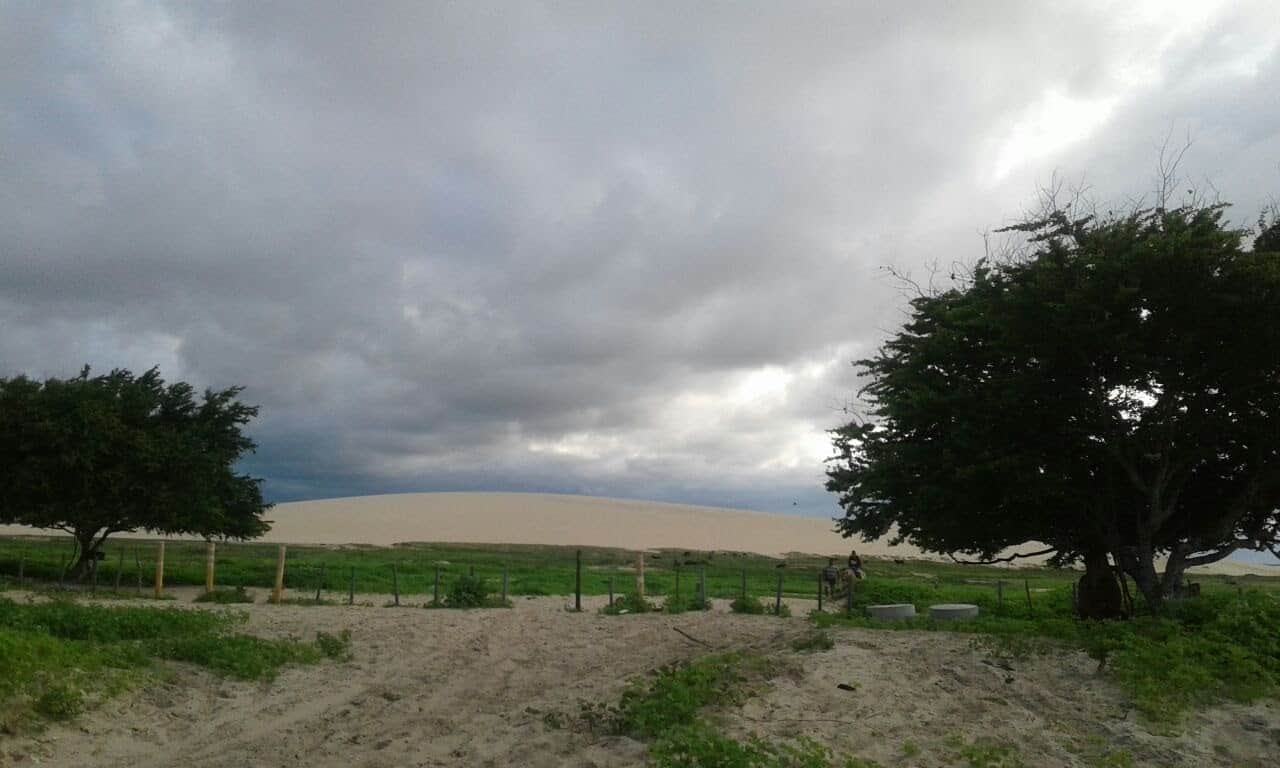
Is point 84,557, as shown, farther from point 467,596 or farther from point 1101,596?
point 1101,596

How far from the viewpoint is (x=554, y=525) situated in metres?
107

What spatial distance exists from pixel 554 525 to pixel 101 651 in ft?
310

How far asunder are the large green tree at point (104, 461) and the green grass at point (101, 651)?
12555mm

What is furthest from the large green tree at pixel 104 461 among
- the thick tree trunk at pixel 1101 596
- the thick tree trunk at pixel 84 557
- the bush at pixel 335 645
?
the thick tree trunk at pixel 1101 596

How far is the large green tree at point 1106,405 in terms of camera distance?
1543 centimetres

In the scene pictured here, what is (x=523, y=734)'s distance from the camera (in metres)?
11.0

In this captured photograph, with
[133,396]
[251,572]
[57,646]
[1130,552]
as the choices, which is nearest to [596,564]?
[251,572]

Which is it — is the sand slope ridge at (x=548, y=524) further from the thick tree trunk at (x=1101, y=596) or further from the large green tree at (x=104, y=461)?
the thick tree trunk at (x=1101, y=596)

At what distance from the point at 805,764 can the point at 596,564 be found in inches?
1889

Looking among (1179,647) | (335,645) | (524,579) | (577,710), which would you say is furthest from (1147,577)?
(524,579)

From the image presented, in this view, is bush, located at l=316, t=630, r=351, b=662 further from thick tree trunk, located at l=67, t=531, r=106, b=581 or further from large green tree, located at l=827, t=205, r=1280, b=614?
thick tree trunk, located at l=67, t=531, r=106, b=581

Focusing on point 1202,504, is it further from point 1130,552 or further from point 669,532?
point 669,532

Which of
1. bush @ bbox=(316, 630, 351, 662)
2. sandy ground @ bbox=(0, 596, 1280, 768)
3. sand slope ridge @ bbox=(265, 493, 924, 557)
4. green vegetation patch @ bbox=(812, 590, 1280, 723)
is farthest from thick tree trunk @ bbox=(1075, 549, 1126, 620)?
sand slope ridge @ bbox=(265, 493, 924, 557)

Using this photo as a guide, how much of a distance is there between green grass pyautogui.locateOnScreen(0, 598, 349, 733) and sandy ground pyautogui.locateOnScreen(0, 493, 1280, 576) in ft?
220
